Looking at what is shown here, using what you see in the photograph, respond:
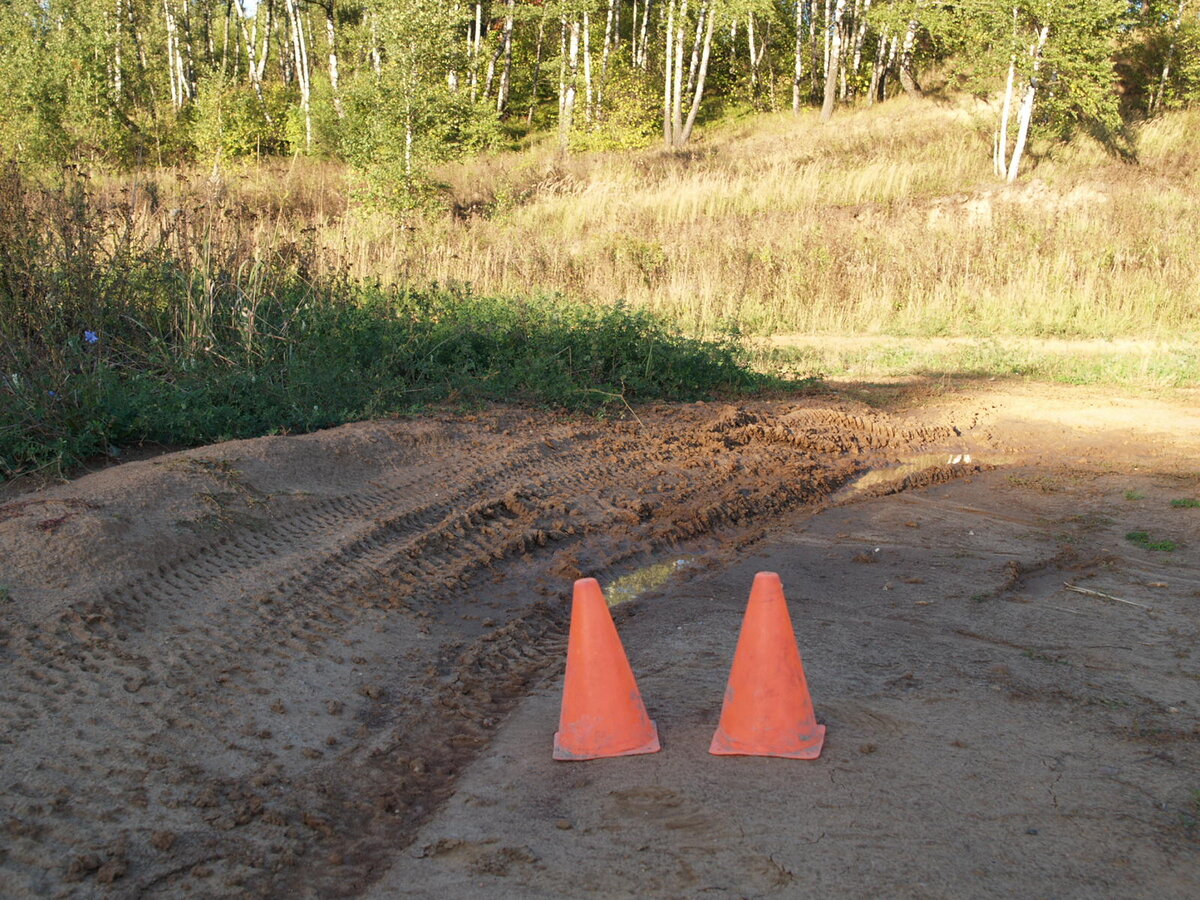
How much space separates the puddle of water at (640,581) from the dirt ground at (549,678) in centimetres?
2

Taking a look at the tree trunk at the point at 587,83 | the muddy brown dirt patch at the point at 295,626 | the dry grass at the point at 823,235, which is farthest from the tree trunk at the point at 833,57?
the muddy brown dirt patch at the point at 295,626

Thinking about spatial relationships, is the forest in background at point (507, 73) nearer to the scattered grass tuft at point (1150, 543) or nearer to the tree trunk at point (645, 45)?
the tree trunk at point (645, 45)

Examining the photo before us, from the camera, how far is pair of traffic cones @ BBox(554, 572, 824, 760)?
3.04 meters

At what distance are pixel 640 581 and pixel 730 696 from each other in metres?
1.93

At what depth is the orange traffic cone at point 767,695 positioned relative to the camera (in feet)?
9.92

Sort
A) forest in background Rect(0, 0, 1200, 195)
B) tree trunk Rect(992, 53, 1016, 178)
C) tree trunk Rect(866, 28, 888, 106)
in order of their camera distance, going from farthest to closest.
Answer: tree trunk Rect(866, 28, 888, 106) → tree trunk Rect(992, 53, 1016, 178) → forest in background Rect(0, 0, 1200, 195)

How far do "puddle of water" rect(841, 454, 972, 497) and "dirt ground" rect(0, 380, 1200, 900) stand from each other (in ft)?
0.57

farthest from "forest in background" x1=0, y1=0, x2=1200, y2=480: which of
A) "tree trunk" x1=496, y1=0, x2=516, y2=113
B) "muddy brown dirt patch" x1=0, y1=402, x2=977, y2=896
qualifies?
"muddy brown dirt patch" x1=0, y1=402, x2=977, y2=896

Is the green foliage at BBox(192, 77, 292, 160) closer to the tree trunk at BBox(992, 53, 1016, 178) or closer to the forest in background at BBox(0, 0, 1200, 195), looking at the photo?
the forest in background at BBox(0, 0, 1200, 195)

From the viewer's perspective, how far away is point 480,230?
764 inches

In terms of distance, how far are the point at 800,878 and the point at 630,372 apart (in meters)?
6.90

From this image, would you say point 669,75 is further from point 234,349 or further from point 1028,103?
point 234,349

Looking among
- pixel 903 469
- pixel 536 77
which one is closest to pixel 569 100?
pixel 536 77

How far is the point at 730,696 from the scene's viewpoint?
3.12 m
